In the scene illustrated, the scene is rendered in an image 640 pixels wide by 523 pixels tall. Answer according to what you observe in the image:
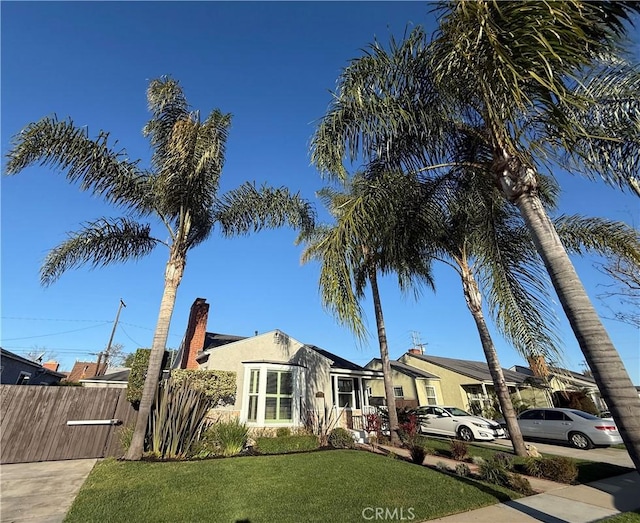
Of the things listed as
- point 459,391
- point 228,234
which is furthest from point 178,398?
→ point 459,391

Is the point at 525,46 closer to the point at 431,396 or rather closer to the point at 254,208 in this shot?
the point at 254,208

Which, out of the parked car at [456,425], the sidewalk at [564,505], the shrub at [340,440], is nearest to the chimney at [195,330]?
the shrub at [340,440]

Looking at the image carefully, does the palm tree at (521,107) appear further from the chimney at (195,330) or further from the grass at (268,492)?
the chimney at (195,330)

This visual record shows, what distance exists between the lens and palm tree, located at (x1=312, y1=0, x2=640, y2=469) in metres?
3.46

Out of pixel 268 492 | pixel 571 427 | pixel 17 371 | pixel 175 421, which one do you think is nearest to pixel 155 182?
pixel 175 421

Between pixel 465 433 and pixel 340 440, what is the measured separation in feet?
24.7

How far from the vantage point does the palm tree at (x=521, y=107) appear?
3459mm

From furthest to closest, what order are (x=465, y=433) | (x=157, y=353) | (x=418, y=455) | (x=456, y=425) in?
(x=456, y=425) → (x=465, y=433) → (x=157, y=353) → (x=418, y=455)

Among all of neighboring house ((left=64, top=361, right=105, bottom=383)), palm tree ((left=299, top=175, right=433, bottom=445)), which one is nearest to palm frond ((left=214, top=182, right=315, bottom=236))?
palm tree ((left=299, top=175, right=433, bottom=445))

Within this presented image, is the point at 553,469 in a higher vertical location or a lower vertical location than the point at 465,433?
lower

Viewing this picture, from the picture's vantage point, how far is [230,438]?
31.4ft

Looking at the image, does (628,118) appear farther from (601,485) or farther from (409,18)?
(601,485)

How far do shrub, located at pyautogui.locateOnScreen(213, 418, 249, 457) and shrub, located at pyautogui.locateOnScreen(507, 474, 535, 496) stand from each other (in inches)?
285

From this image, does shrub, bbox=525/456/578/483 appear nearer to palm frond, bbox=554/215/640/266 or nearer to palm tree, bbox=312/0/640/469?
palm frond, bbox=554/215/640/266
